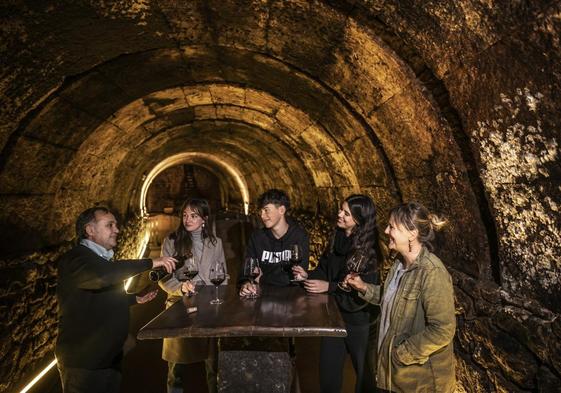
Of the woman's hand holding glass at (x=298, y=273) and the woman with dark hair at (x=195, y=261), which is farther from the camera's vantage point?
the woman with dark hair at (x=195, y=261)

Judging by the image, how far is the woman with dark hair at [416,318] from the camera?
217 cm

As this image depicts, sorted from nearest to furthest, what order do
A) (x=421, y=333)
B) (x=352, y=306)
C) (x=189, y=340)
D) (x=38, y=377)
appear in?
(x=421, y=333)
(x=352, y=306)
(x=189, y=340)
(x=38, y=377)

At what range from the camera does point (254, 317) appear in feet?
7.82

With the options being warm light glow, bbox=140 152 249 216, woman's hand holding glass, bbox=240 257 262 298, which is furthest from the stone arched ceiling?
warm light glow, bbox=140 152 249 216

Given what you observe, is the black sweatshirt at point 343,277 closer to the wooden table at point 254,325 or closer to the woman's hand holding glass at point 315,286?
the woman's hand holding glass at point 315,286

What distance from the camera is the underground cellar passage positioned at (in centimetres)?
207

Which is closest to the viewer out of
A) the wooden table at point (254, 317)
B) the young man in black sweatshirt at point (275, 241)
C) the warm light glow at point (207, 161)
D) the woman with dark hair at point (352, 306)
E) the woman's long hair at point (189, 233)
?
the wooden table at point (254, 317)

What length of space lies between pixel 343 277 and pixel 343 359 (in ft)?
2.40

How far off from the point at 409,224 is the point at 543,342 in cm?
100

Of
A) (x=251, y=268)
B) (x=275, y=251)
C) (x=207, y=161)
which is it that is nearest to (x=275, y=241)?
(x=275, y=251)

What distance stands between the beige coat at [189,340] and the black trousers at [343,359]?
1.09 m

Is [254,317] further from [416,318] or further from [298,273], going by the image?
[416,318]

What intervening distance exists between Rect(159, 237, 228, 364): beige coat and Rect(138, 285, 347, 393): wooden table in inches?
16.5

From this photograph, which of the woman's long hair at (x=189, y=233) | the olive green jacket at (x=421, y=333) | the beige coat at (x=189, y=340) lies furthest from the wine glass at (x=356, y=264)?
the woman's long hair at (x=189, y=233)
